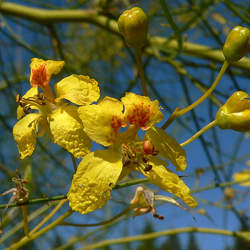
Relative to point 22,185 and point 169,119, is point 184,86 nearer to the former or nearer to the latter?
point 169,119

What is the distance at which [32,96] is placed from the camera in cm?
73

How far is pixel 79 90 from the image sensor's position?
649 millimetres

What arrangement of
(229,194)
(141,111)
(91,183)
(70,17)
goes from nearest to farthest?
(91,183) → (141,111) → (70,17) → (229,194)

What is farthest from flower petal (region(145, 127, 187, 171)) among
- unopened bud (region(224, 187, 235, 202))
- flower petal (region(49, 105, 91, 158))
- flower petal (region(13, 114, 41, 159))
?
unopened bud (region(224, 187, 235, 202))

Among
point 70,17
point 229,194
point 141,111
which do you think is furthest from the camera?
point 229,194

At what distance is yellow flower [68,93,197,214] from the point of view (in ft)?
1.73

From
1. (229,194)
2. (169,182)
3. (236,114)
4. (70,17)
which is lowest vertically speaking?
(229,194)

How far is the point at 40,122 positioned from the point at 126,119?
18 centimetres

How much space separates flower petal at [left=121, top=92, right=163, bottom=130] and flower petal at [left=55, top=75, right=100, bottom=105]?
0.06 meters

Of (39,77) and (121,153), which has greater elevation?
(39,77)

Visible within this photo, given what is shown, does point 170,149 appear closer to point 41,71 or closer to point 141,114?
point 141,114

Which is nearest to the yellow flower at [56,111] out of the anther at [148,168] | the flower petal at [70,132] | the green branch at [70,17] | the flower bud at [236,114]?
the flower petal at [70,132]

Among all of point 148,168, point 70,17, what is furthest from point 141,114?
point 70,17

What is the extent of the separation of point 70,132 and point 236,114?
0.97 ft
